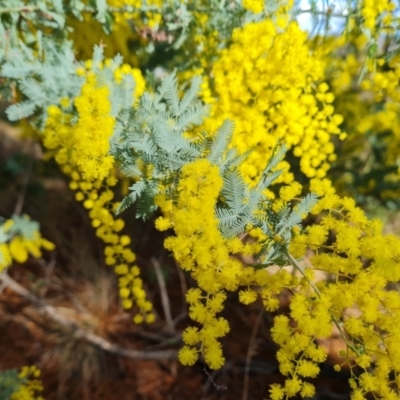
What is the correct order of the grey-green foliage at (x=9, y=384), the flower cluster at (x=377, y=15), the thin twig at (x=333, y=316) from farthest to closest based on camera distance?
the grey-green foliage at (x=9, y=384) → the flower cluster at (x=377, y=15) → the thin twig at (x=333, y=316)

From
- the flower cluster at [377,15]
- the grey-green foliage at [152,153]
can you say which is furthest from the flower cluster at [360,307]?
the flower cluster at [377,15]

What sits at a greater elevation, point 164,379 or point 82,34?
point 82,34

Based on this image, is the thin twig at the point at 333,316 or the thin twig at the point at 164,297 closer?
the thin twig at the point at 333,316

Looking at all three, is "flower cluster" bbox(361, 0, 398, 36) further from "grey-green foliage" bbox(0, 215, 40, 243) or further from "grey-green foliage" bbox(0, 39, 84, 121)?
"grey-green foliage" bbox(0, 215, 40, 243)

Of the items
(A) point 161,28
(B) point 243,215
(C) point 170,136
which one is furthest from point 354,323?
(A) point 161,28

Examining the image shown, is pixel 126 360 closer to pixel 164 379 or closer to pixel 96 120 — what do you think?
pixel 164 379

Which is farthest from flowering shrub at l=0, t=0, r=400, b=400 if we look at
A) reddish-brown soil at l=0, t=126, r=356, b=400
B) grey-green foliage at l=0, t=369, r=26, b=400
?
reddish-brown soil at l=0, t=126, r=356, b=400

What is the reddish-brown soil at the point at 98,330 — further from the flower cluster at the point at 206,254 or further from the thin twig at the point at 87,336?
the flower cluster at the point at 206,254
